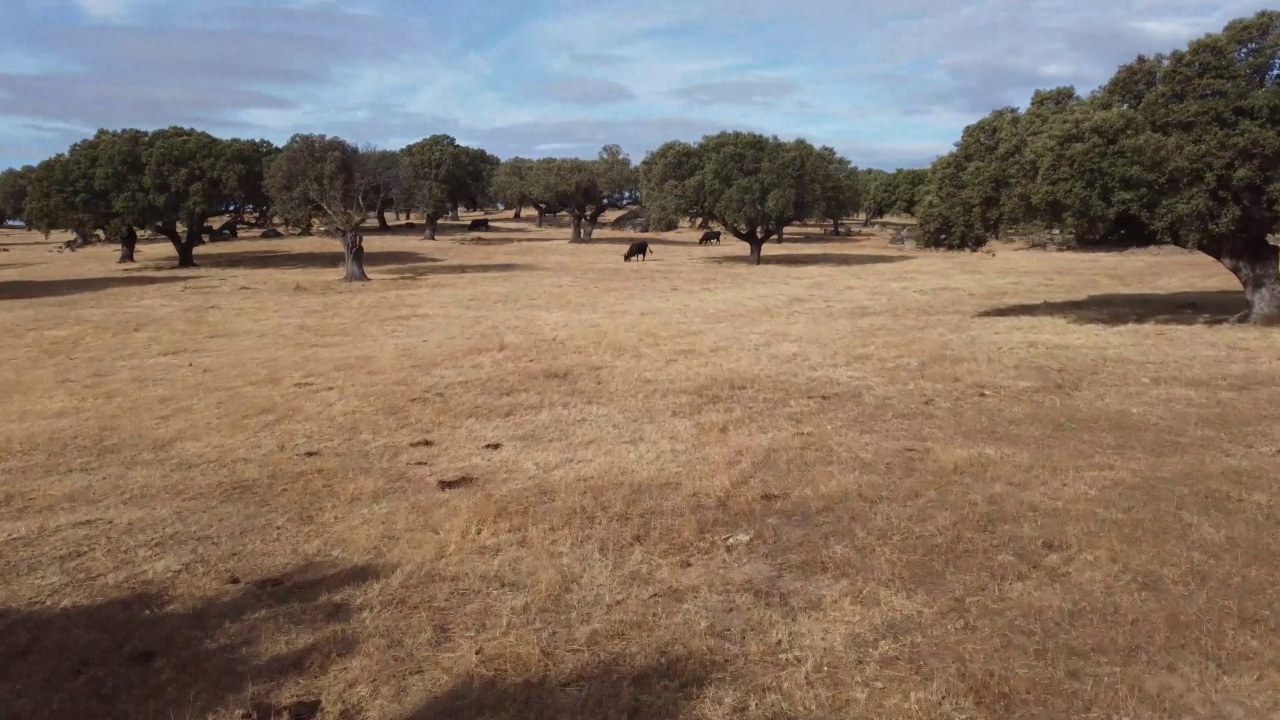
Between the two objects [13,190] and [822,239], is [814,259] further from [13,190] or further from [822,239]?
[13,190]

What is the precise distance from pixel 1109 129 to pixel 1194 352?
4.98m

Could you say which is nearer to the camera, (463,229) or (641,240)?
(641,240)

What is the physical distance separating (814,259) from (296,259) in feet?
103

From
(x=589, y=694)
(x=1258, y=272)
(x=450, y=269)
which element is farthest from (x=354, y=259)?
(x=589, y=694)

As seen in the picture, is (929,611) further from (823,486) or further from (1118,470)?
(1118,470)

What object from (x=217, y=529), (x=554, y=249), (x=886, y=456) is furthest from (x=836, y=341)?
(x=554, y=249)

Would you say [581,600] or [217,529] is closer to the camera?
[581,600]

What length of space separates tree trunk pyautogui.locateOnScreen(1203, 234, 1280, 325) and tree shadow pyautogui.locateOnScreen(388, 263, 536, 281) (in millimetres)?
29541

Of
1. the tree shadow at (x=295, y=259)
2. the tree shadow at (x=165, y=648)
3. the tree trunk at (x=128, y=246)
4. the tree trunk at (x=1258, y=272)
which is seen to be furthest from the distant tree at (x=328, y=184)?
the tree trunk at (x=1258, y=272)

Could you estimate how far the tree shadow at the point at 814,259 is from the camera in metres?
45.4

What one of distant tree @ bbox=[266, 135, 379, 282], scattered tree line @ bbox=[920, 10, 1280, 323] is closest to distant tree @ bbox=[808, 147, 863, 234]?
distant tree @ bbox=[266, 135, 379, 282]

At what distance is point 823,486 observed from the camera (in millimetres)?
8891

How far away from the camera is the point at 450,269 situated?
41.2 meters

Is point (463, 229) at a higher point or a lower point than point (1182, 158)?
lower
